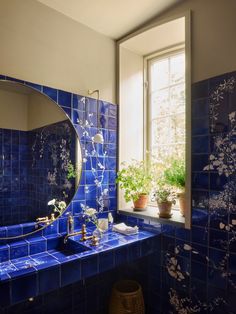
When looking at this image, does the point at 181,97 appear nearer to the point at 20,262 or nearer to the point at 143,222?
the point at 143,222

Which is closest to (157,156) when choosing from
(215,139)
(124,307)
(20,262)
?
(215,139)

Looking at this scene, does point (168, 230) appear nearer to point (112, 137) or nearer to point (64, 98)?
point (112, 137)

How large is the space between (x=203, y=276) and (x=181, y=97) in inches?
57.0

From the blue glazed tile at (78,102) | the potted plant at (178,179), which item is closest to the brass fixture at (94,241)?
the potted plant at (178,179)

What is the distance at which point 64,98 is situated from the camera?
1.83 meters

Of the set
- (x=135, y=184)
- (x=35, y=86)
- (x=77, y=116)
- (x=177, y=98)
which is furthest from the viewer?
(x=177, y=98)

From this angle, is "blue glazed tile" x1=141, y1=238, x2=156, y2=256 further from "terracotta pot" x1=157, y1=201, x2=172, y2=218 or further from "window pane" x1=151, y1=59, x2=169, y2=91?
"window pane" x1=151, y1=59, x2=169, y2=91

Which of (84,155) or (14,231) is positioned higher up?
(84,155)

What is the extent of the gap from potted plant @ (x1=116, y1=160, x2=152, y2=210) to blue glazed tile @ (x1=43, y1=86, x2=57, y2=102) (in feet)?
2.72

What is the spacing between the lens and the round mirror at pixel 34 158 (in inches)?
61.4

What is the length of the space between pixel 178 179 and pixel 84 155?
770 millimetres

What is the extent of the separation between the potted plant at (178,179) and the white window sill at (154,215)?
0.28 ft

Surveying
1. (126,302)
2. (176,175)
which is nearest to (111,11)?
(176,175)

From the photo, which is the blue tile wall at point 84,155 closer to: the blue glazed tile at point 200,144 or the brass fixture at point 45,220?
the brass fixture at point 45,220
